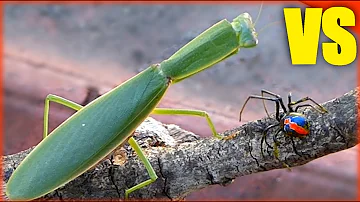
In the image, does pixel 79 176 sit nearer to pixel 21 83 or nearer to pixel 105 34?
pixel 21 83

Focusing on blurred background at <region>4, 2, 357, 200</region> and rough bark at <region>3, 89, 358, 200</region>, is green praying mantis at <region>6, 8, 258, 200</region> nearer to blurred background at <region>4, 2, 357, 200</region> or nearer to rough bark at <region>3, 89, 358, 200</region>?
rough bark at <region>3, 89, 358, 200</region>

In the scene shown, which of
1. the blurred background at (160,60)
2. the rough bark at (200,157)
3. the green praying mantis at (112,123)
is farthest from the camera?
the blurred background at (160,60)

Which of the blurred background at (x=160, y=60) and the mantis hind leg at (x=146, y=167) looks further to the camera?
the blurred background at (x=160, y=60)

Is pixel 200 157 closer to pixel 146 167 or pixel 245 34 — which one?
pixel 146 167

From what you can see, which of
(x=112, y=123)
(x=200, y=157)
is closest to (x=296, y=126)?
(x=200, y=157)

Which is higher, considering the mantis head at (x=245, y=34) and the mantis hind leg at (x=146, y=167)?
the mantis head at (x=245, y=34)

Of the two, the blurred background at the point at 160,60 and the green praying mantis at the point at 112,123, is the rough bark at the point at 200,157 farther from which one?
the blurred background at the point at 160,60

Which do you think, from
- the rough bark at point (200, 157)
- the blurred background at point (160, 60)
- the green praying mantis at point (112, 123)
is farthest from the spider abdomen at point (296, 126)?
the blurred background at point (160, 60)
